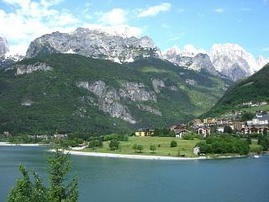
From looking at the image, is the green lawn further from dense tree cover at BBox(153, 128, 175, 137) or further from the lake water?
the lake water

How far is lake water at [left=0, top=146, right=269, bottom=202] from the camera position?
71.3m

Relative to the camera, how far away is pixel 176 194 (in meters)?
73.9

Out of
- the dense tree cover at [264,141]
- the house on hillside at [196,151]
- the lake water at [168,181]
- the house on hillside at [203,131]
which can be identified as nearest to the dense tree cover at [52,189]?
the lake water at [168,181]

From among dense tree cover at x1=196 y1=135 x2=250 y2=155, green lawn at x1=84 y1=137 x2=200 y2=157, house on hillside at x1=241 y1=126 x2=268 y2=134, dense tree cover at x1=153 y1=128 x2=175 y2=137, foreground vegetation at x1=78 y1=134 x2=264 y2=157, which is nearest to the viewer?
dense tree cover at x1=196 y1=135 x2=250 y2=155

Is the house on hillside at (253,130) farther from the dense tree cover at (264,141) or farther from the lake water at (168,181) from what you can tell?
the lake water at (168,181)

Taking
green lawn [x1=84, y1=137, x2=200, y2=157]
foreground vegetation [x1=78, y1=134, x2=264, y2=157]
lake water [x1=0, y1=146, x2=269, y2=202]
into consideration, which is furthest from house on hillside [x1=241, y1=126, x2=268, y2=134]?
lake water [x1=0, y1=146, x2=269, y2=202]

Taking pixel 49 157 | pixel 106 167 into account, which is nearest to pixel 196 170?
pixel 106 167

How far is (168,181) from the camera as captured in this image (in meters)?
88.7

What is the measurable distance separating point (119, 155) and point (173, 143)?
17526 millimetres

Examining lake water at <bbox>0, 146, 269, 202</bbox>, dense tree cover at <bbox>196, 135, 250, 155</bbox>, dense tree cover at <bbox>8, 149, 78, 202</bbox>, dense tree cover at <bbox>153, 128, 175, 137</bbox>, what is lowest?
lake water at <bbox>0, 146, 269, 202</bbox>

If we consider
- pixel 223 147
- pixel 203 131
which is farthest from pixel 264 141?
pixel 203 131

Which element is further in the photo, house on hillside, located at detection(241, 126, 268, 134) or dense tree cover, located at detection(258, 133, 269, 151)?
house on hillside, located at detection(241, 126, 268, 134)

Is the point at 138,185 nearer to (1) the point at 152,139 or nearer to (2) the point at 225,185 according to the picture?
(2) the point at 225,185

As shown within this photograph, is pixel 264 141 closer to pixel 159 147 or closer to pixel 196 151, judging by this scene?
pixel 196 151
